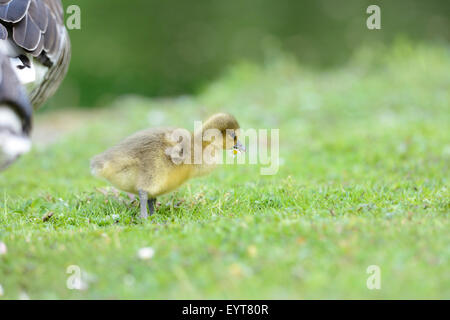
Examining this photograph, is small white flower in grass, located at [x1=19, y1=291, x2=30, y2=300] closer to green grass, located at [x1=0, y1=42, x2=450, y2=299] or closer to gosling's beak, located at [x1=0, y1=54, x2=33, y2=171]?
green grass, located at [x1=0, y1=42, x2=450, y2=299]

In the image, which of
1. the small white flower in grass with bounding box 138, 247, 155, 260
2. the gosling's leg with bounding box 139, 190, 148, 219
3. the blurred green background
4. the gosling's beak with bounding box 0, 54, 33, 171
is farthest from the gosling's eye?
the blurred green background

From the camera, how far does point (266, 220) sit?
156 inches

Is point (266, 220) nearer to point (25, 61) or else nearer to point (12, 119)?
point (12, 119)

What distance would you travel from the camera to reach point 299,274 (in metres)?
3.18

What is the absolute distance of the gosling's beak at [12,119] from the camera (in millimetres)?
3229

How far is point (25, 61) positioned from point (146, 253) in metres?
2.01

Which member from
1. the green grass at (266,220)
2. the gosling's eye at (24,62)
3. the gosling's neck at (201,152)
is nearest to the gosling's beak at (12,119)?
the green grass at (266,220)

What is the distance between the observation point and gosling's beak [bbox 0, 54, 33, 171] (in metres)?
3.23

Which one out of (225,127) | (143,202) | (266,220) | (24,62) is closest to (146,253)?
(266,220)

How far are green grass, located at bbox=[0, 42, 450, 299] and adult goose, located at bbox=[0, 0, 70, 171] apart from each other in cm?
84

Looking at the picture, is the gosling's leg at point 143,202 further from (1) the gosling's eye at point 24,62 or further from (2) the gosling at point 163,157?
(1) the gosling's eye at point 24,62

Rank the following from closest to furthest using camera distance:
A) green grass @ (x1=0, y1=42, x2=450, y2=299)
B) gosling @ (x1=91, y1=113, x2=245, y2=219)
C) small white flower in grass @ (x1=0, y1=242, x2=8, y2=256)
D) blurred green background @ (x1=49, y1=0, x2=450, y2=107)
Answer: green grass @ (x1=0, y1=42, x2=450, y2=299) < small white flower in grass @ (x1=0, y1=242, x2=8, y2=256) < gosling @ (x1=91, y1=113, x2=245, y2=219) < blurred green background @ (x1=49, y1=0, x2=450, y2=107)
